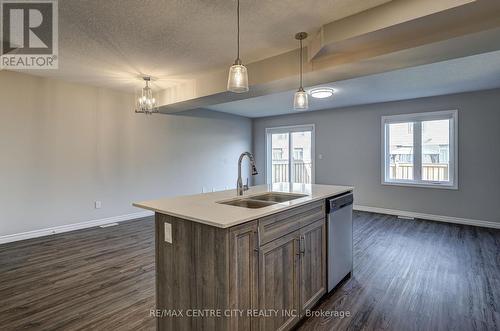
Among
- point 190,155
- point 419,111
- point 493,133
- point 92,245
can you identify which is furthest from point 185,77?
point 493,133

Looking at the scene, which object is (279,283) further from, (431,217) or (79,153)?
(431,217)

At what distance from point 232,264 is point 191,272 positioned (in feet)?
1.08

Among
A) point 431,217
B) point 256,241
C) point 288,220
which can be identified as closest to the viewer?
point 256,241

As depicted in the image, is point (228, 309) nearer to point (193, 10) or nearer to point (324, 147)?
point (193, 10)

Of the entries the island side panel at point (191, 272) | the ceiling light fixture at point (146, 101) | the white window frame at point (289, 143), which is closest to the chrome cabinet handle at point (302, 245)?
the island side panel at point (191, 272)

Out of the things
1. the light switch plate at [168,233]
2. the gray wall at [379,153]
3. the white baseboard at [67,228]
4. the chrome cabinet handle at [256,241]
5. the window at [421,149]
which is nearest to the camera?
the chrome cabinet handle at [256,241]

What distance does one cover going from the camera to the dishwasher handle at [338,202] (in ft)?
7.52

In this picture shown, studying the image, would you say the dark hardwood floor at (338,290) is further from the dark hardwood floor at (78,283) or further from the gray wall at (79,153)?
the gray wall at (79,153)

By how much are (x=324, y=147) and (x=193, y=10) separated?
4.97 meters

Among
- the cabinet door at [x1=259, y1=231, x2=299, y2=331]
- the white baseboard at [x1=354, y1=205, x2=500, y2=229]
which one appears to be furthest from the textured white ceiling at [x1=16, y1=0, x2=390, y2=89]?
the white baseboard at [x1=354, y1=205, x2=500, y2=229]

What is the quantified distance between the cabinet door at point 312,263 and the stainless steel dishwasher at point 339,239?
0.10 metres

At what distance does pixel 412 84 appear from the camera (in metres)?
4.13

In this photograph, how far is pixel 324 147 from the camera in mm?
6422

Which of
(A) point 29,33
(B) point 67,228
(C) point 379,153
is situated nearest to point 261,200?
(A) point 29,33
